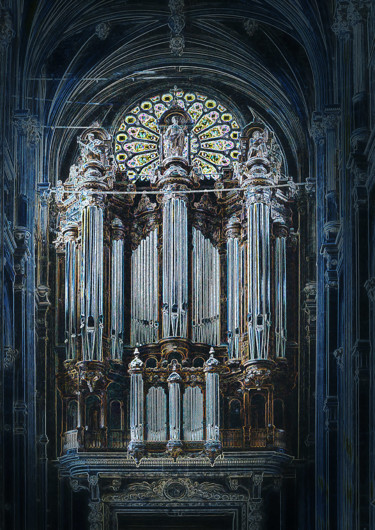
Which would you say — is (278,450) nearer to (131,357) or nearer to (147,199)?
(131,357)

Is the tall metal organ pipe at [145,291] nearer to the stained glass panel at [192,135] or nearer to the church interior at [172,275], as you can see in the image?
the church interior at [172,275]

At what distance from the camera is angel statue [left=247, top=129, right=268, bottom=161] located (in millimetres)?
35312

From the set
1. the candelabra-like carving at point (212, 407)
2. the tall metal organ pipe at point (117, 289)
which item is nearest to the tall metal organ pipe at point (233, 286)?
the candelabra-like carving at point (212, 407)

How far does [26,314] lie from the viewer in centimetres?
3284

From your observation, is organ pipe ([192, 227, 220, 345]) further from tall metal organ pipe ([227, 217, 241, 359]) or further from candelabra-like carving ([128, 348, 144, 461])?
candelabra-like carving ([128, 348, 144, 461])

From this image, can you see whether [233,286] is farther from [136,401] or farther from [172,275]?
[136,401]

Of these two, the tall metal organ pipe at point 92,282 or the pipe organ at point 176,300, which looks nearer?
the pipe organ at point 176,300

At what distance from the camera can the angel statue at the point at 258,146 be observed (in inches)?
1390

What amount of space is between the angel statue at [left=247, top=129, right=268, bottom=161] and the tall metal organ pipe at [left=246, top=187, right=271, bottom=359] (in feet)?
2.86

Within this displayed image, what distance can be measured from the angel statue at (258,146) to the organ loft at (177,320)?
39 millimetres

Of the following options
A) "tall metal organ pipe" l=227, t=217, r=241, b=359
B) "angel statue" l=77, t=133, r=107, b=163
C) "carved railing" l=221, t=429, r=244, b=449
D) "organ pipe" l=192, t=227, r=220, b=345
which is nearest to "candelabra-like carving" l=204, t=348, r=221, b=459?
"carved railing" l=221, t=429, r=244, b=449

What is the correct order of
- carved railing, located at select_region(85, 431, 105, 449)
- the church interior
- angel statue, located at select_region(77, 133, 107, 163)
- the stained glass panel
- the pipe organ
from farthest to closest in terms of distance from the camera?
the stained glass panel → angel statue, located at select_region(77, 133, 107, 163) → the pipe organ → carved railing, located at select_region(85, 431, 105, 449) → the church interior

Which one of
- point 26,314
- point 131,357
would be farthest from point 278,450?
point 26,314

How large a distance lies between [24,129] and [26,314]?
391cm
